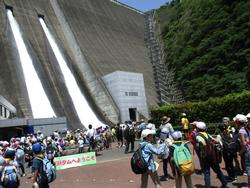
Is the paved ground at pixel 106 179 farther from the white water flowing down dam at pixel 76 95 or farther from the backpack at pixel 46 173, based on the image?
the white water flowing down dam at pixel 76 95

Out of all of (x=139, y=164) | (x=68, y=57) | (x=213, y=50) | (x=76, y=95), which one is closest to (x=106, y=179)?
(x=139, y=164)

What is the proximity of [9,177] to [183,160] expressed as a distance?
3.36m

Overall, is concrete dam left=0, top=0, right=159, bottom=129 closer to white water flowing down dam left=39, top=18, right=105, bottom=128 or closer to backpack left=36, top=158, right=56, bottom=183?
white water flowing down dam left=39, top=18, right=105, bottom=128

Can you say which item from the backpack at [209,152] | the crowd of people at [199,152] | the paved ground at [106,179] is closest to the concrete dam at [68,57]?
the paved ground at [106,179]

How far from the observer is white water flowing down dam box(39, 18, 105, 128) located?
3050cm

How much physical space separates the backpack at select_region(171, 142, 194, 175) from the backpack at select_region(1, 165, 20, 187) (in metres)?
3.11

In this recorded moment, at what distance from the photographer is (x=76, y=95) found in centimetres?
3244

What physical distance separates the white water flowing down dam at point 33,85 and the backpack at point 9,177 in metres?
21.0

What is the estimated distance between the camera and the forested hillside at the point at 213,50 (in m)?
30.2

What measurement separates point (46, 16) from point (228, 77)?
21370mm

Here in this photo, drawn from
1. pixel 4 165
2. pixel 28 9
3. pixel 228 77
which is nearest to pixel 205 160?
pixel 4 165

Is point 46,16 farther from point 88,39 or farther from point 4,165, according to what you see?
point 4,165

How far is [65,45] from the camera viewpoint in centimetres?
3725

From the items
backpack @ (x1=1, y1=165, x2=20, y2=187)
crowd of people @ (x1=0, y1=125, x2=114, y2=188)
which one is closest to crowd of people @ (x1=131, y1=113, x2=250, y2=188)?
crowd of people @ (x1=0, y1=125, x2=114, y2=188)
